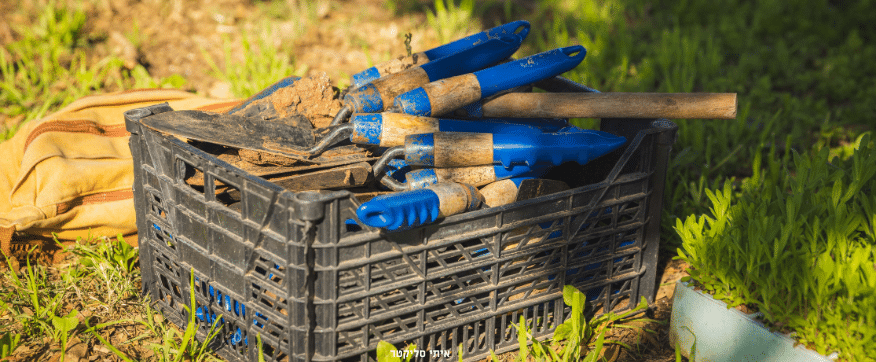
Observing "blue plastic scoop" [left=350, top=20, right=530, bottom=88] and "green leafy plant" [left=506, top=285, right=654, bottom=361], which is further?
"blue plastic scoop" [left=350, top=20, right=530, bottom=88]

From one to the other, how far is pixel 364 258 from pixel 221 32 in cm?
340

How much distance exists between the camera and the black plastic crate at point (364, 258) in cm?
147

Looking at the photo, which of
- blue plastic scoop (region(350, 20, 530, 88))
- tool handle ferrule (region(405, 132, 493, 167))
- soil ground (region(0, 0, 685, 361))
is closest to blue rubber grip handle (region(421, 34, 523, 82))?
blue plastic scoop (region(350, 20, 530, 88))

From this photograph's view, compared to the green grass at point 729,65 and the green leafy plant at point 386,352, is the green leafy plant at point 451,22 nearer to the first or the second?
the green grass at point 729,65

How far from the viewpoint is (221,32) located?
4.38m

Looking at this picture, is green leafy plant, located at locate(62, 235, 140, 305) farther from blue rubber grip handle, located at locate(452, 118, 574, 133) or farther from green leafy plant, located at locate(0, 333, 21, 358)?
blue rubber grip handle, located at locate(452, 118, 574, 133)

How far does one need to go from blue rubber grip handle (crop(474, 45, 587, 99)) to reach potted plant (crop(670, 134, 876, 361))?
629 mm

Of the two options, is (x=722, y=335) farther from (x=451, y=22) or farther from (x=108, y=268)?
(x=451, y=22)

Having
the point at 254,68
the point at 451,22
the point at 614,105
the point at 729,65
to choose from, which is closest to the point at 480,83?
the point at 614,105

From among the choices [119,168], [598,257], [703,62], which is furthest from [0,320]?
[703,62]

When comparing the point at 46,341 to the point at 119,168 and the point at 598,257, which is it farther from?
the point at 598,257

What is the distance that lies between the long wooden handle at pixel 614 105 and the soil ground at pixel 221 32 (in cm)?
182

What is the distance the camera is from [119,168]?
7.63ft

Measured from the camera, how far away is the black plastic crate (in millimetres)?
1471
